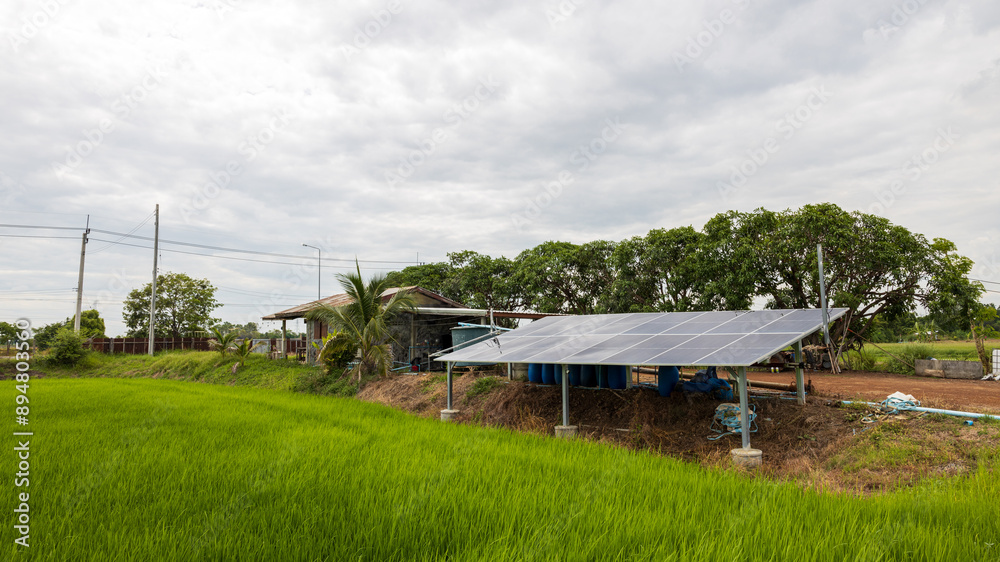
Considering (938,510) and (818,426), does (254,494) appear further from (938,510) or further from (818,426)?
(818,426)

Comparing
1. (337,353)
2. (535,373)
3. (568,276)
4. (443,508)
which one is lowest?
(443,508)

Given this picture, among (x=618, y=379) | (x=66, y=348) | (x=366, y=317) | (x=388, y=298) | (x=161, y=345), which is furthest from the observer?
(x=161, y=345)

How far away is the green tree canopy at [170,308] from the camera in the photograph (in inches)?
1547

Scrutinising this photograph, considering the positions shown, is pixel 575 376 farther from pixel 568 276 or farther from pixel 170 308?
pixel 170 308

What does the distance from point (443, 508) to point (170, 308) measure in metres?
43.4

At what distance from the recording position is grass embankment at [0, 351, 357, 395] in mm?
19312

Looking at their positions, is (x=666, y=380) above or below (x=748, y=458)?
above

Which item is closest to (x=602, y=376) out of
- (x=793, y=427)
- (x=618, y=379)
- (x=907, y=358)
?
(x=618, y=379)

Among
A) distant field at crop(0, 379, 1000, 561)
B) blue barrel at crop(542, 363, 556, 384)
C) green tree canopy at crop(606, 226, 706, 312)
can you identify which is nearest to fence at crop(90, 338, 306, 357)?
green tree canopy at crop(606, 226, 706, 312)

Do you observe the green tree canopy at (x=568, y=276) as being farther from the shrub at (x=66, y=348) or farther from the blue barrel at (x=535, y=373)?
the shrub at (x=66, y=348)

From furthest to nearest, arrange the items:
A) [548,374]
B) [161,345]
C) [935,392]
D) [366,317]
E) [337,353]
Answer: [161,345] < [337,353] < [366,317] < [548,374] < [935,392]

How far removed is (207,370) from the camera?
24.9 metres

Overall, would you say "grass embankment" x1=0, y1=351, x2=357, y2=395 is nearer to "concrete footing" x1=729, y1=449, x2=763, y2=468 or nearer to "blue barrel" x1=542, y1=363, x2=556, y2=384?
"blue barrel" x1=542, y1=363, x2=556, y2=384

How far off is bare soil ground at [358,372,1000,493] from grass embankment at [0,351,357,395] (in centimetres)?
584
